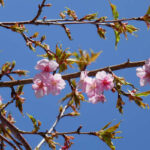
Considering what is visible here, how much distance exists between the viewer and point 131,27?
288cm

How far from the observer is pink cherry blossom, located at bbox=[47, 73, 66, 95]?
6.67ft

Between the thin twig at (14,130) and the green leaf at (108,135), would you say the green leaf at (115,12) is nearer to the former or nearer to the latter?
the green leaf at (108,135)

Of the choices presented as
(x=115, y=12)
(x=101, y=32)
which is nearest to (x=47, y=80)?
(x=115, y=12)

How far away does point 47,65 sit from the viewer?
2.09 metres

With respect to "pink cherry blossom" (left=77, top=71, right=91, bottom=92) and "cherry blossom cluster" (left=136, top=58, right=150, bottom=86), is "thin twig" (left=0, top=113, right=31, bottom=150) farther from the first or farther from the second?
"cherry blossom cluster" (left=136, top=58, right=150, bottom=86)

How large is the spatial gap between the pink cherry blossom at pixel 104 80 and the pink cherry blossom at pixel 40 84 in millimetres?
438

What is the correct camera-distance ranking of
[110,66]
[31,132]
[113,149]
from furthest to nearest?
[31,132] → [113,149] → [110,66]

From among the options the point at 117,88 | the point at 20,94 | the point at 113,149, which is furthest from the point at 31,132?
the point at 117,88

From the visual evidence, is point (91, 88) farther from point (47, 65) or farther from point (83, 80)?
point (47, 65)

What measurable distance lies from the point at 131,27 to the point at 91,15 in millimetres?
566

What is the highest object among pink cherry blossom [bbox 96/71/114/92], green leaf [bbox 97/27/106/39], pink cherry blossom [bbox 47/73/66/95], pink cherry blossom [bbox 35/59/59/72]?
green leaf [bbox 97/27/106/39]

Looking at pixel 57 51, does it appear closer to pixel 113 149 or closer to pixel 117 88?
pixel 117 88

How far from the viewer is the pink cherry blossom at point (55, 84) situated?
2033 millimetres

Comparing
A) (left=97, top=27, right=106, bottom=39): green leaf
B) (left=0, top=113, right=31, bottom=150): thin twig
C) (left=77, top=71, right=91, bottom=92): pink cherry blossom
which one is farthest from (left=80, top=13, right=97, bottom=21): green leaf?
(left=0, top=113, right=31, bottom=150): thin twig
